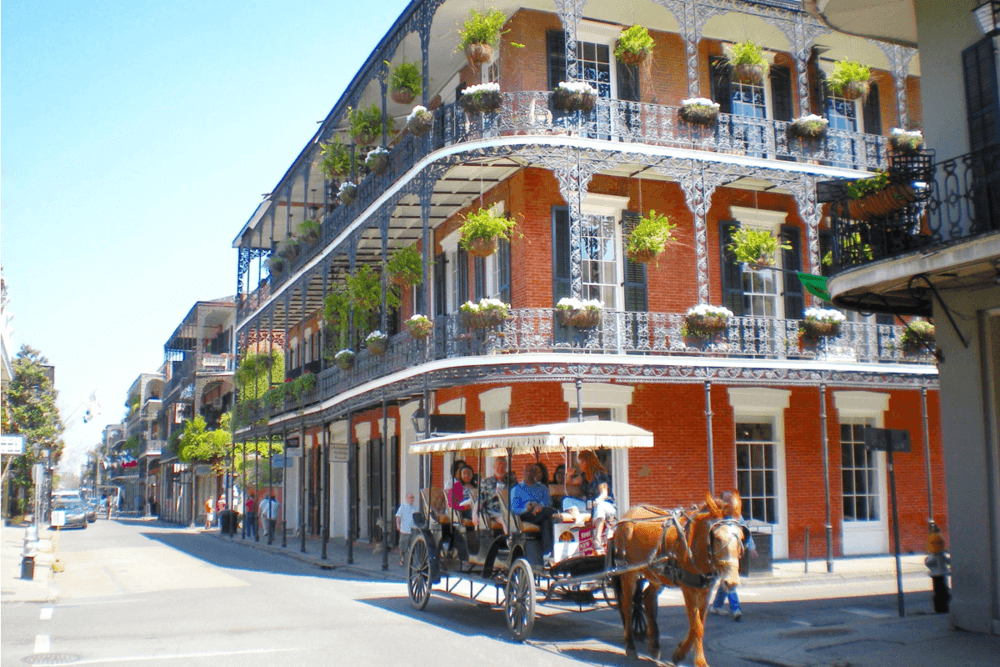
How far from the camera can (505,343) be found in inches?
634

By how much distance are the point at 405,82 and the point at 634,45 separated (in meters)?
4.58

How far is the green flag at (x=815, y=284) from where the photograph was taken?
15.1 m

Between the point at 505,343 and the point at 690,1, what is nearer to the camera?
the point at 505,343

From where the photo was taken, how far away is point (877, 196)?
10438 mm

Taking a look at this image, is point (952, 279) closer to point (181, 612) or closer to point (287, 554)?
point (181, 612)

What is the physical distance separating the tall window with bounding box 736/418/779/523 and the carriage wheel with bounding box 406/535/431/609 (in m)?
8.10

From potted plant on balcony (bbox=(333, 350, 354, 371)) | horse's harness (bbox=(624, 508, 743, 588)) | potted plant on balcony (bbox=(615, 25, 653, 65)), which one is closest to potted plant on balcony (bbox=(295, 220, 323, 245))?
potted plant on balcony (bbox=(333, 350, 354, 371))

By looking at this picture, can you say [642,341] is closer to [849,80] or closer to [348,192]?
[849,80]

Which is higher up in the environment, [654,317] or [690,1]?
[690,1]

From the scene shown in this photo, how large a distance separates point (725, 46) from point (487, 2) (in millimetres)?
4893

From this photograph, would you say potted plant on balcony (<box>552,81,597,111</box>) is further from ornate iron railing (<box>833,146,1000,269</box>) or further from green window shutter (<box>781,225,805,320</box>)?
ornate iron railing (<box>833,146,1000,269</box>)

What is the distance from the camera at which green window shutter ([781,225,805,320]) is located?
19.1m

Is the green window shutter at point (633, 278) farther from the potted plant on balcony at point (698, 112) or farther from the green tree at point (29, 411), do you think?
the green tree at point (29, 411)

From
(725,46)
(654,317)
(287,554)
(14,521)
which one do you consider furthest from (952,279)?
(14,521)
